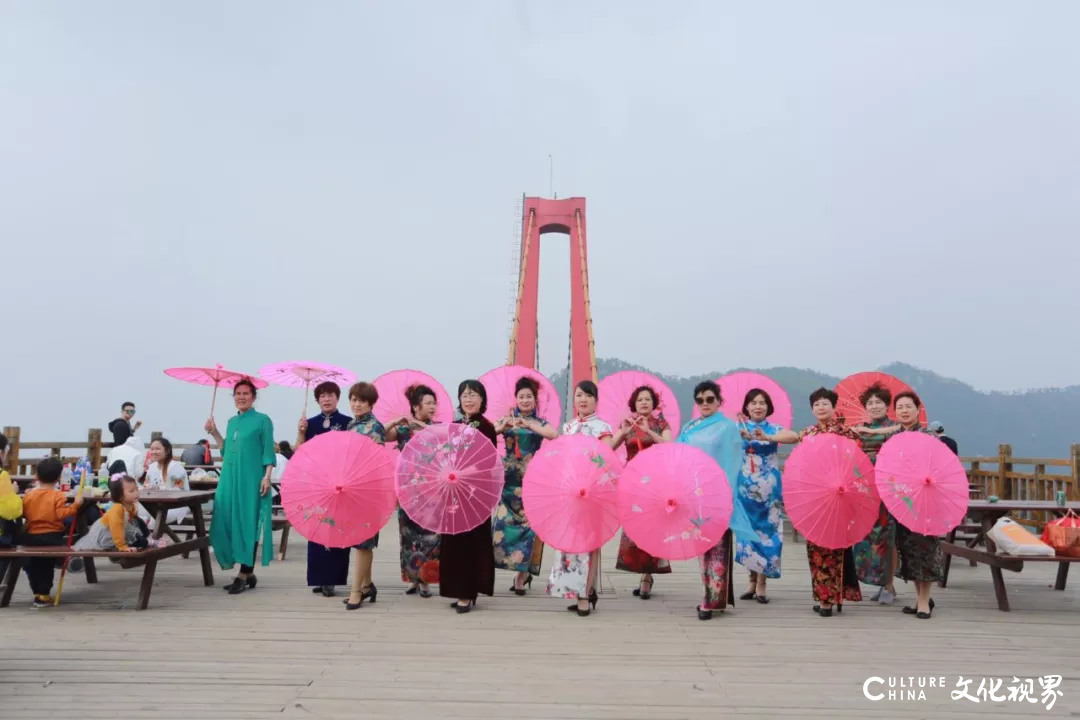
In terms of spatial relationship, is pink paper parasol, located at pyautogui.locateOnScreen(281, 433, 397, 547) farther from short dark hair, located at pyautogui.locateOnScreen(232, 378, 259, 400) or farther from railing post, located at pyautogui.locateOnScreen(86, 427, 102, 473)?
railing post, located at pyautogui.locateOnScreen(86, 427, 102, 473)

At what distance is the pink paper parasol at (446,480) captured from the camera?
4.12m

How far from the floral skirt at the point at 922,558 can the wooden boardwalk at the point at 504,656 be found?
9.7 inches

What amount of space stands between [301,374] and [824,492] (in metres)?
3.83

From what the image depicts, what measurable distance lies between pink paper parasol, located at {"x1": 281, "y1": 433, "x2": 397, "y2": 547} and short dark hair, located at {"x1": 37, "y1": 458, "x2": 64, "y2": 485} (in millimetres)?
1509

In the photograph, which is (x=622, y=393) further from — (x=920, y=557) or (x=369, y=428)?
(x=920, y=557)

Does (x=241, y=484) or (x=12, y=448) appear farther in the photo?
(x=12, y=448)

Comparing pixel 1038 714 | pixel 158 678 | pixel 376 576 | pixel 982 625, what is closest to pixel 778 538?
pixel 982 625

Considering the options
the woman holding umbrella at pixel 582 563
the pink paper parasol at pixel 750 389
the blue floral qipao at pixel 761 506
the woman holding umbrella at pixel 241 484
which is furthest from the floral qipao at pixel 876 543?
the woman holding umbrella at pixel 241 484

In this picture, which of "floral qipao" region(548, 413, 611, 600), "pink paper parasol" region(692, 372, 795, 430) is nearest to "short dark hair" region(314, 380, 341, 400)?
"floral qipao" region(548, 413, 611, 600)

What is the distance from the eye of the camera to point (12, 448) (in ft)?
31.2

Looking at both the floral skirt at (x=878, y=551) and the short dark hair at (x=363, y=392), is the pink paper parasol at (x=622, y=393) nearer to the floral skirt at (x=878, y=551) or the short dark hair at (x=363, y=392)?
the floral skirt at (x=878, y=551)

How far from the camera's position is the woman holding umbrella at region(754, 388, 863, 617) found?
173 inches

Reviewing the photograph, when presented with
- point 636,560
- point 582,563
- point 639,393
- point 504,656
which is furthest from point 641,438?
point 504,656

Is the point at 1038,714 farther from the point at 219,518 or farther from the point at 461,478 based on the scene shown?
the point at 219,518
